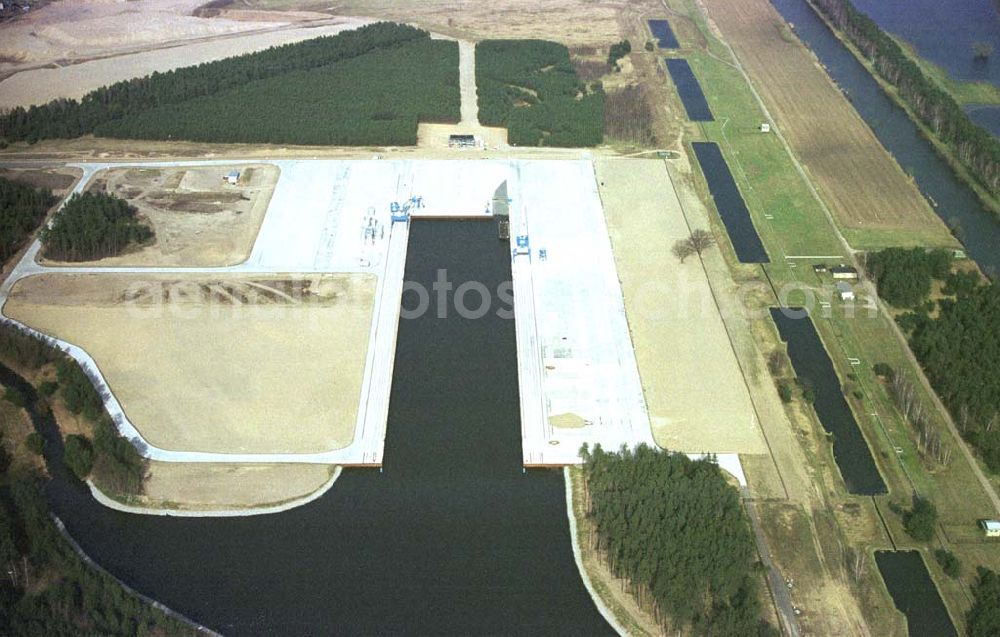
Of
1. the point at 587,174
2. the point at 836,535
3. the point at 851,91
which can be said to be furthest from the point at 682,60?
the point at 836,535

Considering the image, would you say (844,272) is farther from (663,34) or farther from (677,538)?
(663,34)

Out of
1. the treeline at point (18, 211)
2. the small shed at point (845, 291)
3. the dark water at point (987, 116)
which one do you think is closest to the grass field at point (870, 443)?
the small shed at point (845, 291)

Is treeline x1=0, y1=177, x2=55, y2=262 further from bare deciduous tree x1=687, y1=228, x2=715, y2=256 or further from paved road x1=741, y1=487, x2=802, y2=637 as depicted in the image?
paved road x1=741, y1=487, x2=802, y2=637

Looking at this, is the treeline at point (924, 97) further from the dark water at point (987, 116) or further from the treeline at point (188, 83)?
the treeline at point (188, 83)

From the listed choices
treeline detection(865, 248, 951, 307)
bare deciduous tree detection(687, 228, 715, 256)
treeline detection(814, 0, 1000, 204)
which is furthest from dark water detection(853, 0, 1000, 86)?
bare deciduous tree detection(687, 228, 715, 256)

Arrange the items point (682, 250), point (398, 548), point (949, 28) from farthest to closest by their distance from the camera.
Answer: point (949, 28) < point (682, 250) < point (398, 548)

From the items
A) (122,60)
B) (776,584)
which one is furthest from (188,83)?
(776,584)
